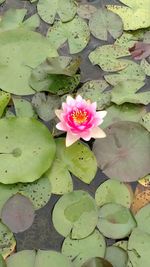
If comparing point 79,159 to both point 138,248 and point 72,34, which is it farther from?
point 72,34

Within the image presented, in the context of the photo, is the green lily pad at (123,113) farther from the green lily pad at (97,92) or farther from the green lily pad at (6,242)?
the green lily pad at (6,242)

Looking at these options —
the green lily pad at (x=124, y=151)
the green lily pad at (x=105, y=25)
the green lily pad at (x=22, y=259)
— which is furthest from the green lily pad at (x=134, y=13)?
the green lily pad at (x=22, y=259)

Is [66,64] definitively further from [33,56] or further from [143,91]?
[143,91]

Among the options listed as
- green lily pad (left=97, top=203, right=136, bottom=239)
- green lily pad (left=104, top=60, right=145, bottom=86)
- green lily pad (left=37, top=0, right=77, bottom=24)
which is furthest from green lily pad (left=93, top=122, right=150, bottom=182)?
green lily pad (left=37, top=0, right=77, bottom=24)

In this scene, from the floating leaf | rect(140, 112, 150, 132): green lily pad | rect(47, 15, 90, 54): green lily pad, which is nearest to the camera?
the floating leaf

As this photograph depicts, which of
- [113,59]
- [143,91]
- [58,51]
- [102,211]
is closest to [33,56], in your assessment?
[58,51]

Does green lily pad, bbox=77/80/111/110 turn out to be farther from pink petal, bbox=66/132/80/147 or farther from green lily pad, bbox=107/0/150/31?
green lily pad, bbox=107/0/150/31
